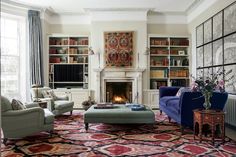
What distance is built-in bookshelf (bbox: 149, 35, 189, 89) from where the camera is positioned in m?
8.17

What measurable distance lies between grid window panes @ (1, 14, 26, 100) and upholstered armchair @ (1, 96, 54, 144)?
3.26 meters

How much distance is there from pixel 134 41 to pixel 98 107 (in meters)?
3.44

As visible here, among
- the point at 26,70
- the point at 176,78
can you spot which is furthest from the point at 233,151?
the point at 26,70

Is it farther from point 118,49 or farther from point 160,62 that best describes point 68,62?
point 160,62

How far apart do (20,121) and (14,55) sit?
13.0 feet

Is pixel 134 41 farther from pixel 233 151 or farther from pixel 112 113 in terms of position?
pixel 233 151

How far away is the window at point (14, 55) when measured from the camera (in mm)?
7074

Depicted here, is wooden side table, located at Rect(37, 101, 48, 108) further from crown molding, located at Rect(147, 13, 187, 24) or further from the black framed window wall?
crown molding, located at Rect(147, 13, 187, 24)

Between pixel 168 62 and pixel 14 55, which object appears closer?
pixel 14 55

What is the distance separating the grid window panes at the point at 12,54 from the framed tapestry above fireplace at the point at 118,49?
2634 millimetres

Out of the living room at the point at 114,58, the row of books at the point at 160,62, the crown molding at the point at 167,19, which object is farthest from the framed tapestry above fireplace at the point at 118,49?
the crown molding at the point at 167,19

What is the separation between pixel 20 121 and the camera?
4.01 metres

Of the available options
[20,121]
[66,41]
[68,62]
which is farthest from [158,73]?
[20,121]

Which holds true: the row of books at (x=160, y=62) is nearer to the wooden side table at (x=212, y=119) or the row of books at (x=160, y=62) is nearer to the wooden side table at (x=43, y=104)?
the wooden side table at (x=43, y=104)
